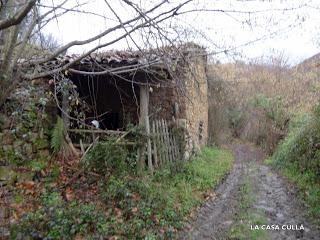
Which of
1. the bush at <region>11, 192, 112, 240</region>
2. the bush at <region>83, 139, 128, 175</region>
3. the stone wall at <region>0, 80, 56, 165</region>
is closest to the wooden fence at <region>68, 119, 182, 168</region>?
the bush at <region>83, 139, 128, 175</region>

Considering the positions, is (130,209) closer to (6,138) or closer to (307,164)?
(6,138)

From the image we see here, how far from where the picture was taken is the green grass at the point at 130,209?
480cm

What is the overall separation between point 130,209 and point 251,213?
2075 millimetres

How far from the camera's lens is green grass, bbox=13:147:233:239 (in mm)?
4805

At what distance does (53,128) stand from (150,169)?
2.31m

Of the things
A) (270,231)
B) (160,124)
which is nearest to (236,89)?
(160,124)

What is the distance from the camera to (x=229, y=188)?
7879mm

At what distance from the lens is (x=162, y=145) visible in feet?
26.2

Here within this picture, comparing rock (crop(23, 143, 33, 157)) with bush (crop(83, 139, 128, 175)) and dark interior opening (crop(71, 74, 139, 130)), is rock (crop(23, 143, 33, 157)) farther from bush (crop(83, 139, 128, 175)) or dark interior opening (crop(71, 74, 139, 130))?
dark interior opening (crop(71, 74, 139, 130))

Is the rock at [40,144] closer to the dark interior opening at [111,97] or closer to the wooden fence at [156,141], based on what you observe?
the wooden fence at [156,141]

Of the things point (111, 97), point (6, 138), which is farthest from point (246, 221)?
point (111, 97)

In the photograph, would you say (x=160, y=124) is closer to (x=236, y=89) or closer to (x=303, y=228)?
(x=303, y=228)

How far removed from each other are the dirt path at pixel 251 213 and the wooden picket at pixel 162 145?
4.40 ft

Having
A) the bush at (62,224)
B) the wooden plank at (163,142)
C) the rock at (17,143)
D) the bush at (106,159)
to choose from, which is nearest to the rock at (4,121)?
the rock at (17,143)
